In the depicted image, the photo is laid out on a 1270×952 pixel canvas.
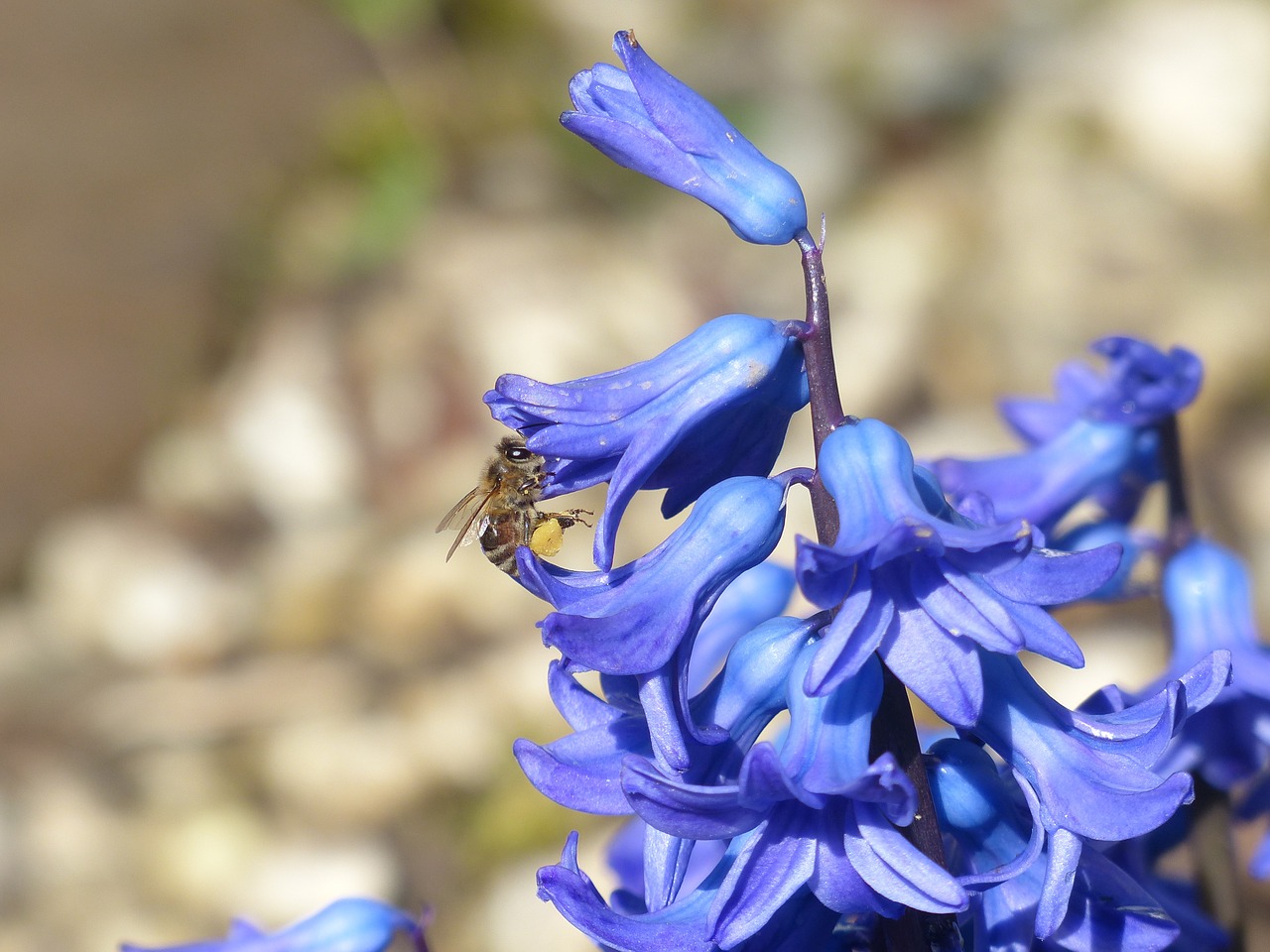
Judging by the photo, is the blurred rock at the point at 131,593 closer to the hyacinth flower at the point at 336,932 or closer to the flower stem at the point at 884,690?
the hyacinth flower at the point at 336,932

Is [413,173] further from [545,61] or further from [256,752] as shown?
[256,752]

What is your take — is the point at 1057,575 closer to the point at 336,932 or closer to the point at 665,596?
the point at 665,596

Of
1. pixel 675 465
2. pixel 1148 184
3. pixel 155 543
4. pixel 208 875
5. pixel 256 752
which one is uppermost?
pixel 1148 184

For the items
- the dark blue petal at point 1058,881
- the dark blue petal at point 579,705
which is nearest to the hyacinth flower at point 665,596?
the dark blue petal at point 579,705

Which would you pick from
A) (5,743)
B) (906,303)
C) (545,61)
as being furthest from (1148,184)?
(5,743)

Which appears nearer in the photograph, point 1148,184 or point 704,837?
point 704,837

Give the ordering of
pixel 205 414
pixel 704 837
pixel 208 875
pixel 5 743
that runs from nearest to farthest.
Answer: pixel 704 837 → pixel 208 875 → pixel 5 743 → pixel 205 414

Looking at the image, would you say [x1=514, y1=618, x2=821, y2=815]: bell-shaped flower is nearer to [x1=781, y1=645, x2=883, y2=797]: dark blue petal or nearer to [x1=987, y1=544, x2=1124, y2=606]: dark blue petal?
[x1=781, y1=645, x2=883, y2=797]: dark blue petal
